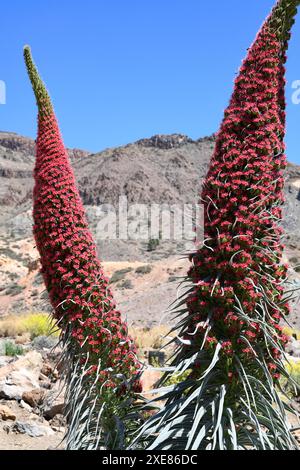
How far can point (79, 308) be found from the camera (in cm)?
382

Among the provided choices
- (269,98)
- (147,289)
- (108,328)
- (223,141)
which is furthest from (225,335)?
(147,289)

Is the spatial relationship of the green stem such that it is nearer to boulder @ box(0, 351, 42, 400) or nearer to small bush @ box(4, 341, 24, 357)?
boulder @ box(0, 351, 42, 400)

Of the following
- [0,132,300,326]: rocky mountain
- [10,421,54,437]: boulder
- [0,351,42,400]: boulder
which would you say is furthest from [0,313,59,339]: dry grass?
[0,132,300,326]: rocky mountain

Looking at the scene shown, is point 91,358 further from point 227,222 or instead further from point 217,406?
point 227,222

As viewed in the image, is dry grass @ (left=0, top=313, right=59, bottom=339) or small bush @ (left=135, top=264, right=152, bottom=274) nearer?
dry grass @ (left=0, top=313, right=59, bottom=339)

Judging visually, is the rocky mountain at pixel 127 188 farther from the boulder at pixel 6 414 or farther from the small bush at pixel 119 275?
the boulder at pixel 6 414

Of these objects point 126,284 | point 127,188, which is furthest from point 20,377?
point 127,188

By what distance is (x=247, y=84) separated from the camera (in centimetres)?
341

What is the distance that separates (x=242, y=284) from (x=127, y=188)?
201 feet

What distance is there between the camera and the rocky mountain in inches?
1769

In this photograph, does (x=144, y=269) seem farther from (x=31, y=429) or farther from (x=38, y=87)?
(x=38, y=87)

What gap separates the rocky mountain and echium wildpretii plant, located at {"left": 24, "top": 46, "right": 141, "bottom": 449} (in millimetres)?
34335

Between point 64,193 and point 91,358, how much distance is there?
119 cm

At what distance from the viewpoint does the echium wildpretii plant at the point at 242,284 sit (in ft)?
10.6
